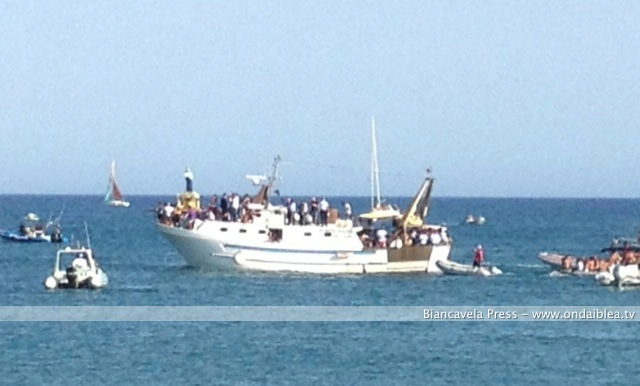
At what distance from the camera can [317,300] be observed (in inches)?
2879

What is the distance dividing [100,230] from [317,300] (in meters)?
90.9

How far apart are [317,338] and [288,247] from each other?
1002 inches

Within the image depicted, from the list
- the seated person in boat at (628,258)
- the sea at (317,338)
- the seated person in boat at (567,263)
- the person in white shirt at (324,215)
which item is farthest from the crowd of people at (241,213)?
the seated person in boat at (628,258)

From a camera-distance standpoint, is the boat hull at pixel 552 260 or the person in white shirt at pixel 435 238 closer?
the person in white shirt at pixel 435 238

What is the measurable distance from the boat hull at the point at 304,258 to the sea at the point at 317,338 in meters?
0.71

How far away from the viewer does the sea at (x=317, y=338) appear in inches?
1962

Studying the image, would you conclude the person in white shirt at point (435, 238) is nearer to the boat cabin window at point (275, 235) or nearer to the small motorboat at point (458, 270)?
the small motorboat at point (458, 270)

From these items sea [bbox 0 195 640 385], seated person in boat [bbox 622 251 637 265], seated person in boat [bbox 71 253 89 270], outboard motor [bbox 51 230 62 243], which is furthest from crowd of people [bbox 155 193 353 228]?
outboard motor [bbox 51 230 62 243]

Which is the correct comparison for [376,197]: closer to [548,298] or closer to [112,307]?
[548,298]

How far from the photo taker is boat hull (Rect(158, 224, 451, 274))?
8312 centimetres

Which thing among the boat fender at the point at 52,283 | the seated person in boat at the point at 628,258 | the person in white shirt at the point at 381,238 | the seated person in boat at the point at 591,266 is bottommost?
the boat fender at the point at 52,283

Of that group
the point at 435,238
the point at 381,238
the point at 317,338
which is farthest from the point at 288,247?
the point at 317,338

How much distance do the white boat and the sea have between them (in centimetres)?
79

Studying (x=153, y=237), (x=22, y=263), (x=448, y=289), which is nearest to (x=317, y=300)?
(x=448, y=289)
